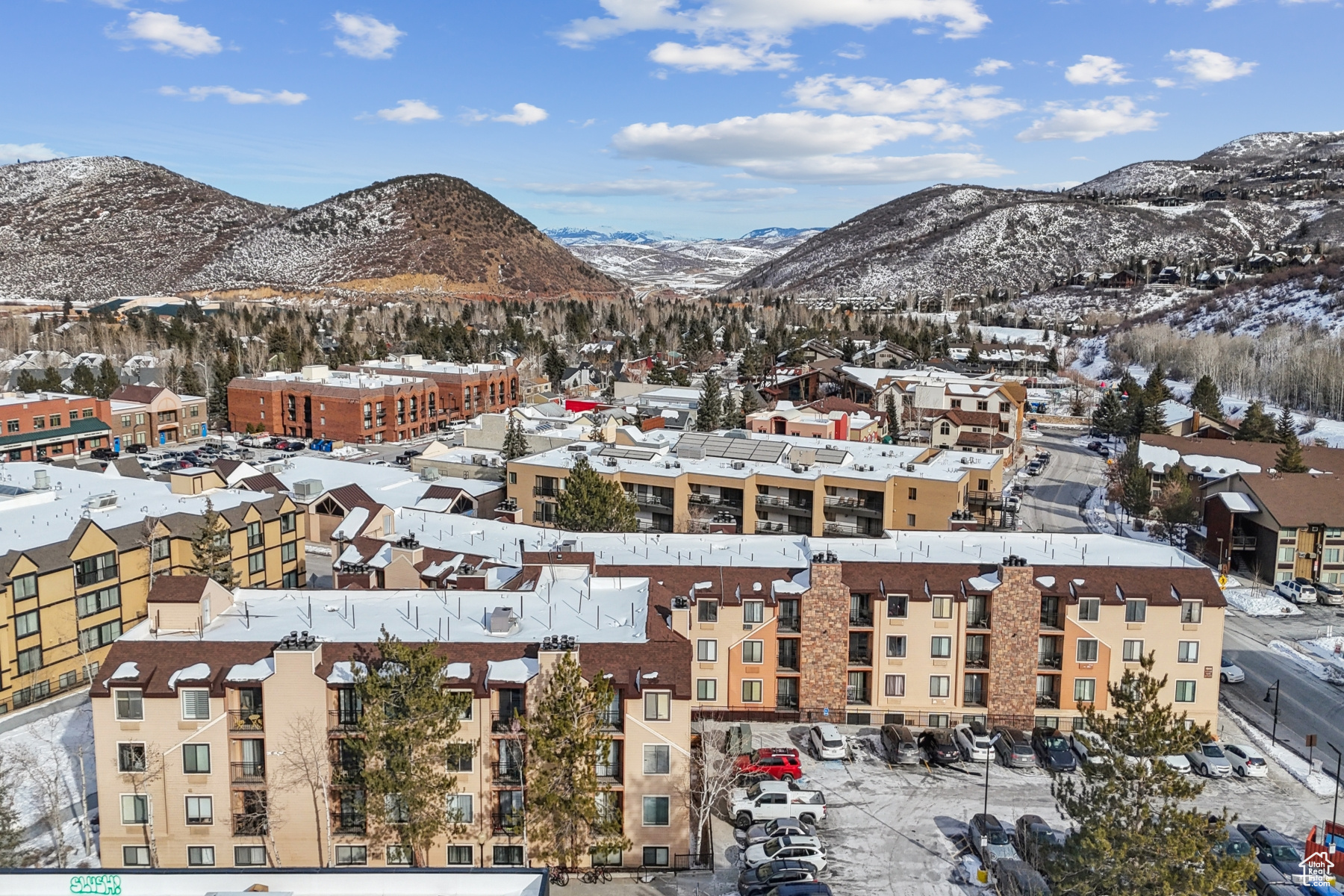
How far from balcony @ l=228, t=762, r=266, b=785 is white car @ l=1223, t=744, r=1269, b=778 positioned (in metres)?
28.4

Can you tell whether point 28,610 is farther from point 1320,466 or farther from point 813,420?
point 1320,466

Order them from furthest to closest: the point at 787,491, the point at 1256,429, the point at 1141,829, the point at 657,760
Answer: the point at 1256,429 < the point at 787,491 < the point at 657,760 < the point at 1141,829

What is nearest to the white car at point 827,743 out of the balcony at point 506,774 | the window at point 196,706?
the balcony at point 506,774

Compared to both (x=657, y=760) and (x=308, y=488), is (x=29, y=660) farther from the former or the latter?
(x=657, y=760)

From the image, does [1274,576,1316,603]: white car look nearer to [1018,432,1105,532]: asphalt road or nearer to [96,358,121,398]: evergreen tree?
[1018,432,1105,532]: asphalt road

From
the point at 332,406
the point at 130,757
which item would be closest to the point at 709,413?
the point at 332,406

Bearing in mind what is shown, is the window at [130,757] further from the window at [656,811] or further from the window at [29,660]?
the window at [29,660]

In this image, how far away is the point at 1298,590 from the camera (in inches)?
1828

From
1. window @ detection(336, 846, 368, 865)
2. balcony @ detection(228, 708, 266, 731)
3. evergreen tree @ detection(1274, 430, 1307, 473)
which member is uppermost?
evergreen tree @ detection(1274, 430, 1307, 473)

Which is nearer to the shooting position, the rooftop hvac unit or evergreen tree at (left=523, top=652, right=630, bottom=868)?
evergreen tree at (left=523, top=652, right=630, bottom=868)

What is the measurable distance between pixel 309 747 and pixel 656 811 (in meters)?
8.50

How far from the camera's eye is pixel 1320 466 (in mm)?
61719

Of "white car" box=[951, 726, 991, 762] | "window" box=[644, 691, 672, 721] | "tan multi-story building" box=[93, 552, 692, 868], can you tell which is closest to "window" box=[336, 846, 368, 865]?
"tan multi-story building" box=[93, 552, 692, 868]

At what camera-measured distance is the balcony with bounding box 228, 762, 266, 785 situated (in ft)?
73.0
